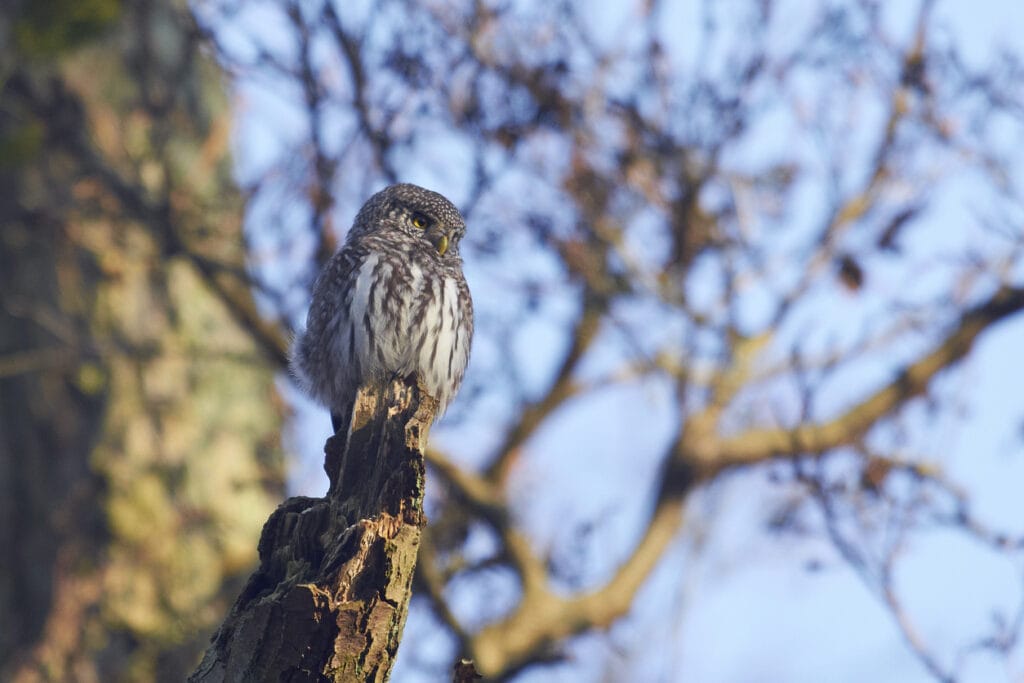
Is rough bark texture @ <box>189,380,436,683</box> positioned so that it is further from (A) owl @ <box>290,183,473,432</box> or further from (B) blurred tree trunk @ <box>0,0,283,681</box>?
(B) blurred tree trunk @ <box>0,0,283,681</box>

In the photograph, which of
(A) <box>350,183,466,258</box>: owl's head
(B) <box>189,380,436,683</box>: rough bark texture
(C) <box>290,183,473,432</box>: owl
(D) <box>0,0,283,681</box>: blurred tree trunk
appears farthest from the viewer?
(D) <box>0,0,283,681</box>: blurred tree trunk

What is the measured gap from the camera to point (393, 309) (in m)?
5.05

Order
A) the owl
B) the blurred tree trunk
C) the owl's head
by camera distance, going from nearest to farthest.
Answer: the owl → the owl's head → the blurred tree trunk

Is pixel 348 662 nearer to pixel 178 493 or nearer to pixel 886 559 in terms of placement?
pixel 886 559

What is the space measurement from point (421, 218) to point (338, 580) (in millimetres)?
2696

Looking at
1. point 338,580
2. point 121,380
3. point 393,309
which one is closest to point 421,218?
point 393,309

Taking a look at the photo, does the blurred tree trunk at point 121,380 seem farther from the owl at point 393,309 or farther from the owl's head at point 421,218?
the owl at point 393,309

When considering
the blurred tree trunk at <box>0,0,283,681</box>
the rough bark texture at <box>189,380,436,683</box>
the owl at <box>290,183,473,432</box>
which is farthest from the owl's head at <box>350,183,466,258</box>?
the blurred tree trunk at <box>0,0,283,681</box>

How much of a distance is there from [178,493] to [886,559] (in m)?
5.69

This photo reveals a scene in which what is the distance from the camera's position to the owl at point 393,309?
16.4ft

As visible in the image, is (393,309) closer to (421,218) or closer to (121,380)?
(421,218)

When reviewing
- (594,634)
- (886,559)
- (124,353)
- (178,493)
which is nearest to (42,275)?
(124,353)

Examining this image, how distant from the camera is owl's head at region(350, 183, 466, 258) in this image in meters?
5.49

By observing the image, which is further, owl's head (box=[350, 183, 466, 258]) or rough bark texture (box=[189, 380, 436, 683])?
owl's head (box=[350, 183, 466, 258])
